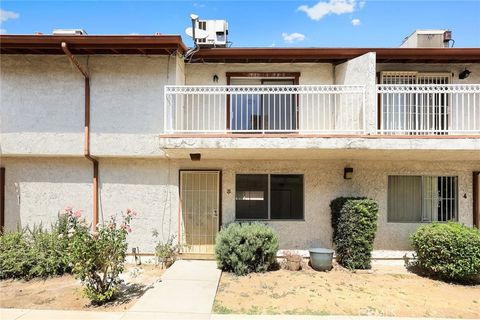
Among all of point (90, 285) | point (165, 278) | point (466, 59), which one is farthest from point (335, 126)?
point (90, 285)

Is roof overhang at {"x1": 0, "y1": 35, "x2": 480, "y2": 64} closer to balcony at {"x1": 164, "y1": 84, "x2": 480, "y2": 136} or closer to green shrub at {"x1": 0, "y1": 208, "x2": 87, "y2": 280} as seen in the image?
balcony at {"x1": 164, "y1": 84, "x2": 480, "y2": 136}

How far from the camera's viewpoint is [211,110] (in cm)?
1039

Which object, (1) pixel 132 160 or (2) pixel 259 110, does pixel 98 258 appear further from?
(2) pixel 259 110

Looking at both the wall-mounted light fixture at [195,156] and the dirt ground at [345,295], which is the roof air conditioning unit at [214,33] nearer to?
the wall-mounted light fixture at [195,156]

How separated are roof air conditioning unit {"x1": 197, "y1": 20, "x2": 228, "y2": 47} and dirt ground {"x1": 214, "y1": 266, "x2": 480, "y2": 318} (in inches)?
271

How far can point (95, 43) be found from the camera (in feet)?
28.9

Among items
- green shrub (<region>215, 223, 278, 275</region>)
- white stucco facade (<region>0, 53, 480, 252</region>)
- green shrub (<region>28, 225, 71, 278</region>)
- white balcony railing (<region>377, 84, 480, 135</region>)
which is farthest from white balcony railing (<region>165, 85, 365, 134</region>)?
green shrub (<region>28, 225, 71, 278</region>)

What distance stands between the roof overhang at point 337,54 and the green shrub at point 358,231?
14.6 ft

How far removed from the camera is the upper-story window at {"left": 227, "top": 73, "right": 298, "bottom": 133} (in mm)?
10398

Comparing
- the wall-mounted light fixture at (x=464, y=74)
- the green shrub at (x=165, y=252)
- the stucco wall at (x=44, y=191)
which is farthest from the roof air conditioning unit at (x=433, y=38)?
the stucco wall at (x=44, y=191)

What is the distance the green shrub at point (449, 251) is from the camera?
26.3ft

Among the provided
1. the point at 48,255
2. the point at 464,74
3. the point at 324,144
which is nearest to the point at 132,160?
the point at 48,255

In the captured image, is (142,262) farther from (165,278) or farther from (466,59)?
(466,59)

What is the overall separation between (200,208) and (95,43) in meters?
5.55
